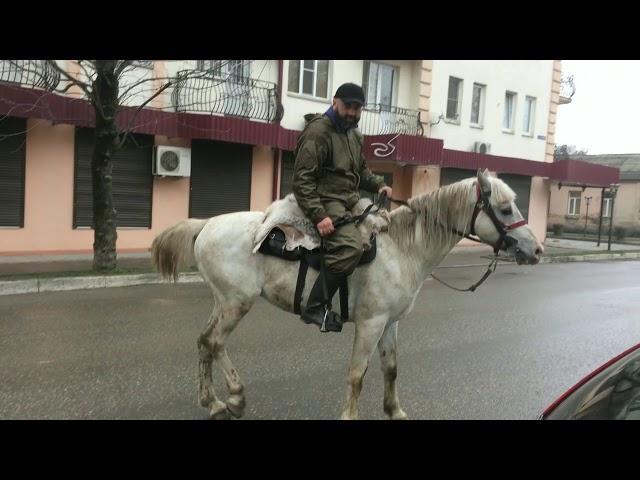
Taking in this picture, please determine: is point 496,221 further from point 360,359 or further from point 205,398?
point 205,398

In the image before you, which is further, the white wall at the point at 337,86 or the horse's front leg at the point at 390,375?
the white wall at the point at 337,86

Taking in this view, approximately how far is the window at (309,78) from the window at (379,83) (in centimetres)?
171

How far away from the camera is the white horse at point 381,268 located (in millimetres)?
4289

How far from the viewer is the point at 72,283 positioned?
10.4 m

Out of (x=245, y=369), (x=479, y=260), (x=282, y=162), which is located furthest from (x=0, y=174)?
(x=479, y=260)

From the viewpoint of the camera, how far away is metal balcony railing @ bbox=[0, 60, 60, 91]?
1138cm

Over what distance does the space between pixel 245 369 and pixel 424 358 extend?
2.07m

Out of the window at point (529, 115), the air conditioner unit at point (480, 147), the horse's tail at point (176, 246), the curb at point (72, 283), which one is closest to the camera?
the horse's tail at point (176, 246)

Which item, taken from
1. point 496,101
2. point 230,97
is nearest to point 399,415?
point 230,97

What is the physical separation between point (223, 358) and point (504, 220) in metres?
2.44

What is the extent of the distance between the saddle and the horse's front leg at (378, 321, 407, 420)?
536 millimetres

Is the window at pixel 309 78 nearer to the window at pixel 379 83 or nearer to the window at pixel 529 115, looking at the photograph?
the window at pixel 379 83

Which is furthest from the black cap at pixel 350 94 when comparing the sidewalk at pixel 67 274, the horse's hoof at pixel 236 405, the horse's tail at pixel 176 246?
the sidewalk at pixel 67 274

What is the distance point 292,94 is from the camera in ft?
58.1
